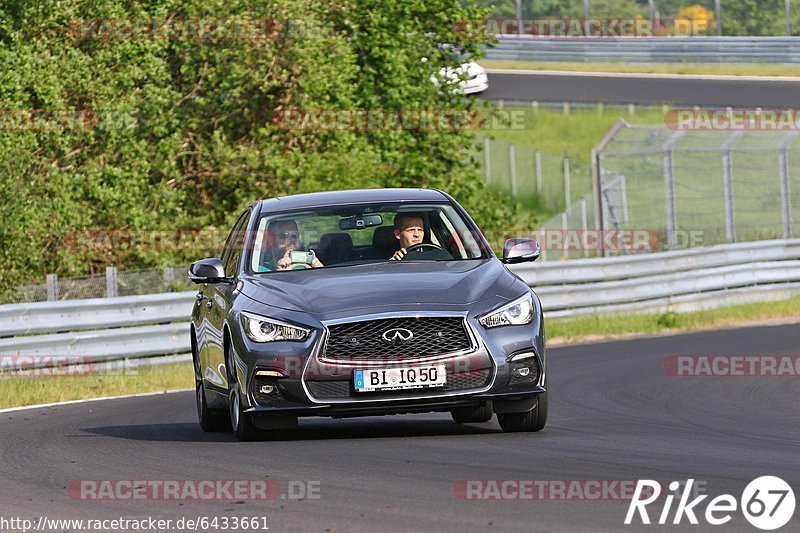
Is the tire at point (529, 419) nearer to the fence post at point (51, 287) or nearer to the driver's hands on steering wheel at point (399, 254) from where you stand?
the driver's hands on steering wheel at point (399, 254)

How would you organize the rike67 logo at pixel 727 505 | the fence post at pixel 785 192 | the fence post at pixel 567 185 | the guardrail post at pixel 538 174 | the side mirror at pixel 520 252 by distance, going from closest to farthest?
the rike67 logo at pixel 727 505 < the side mirror at pixel 520 252 < the fence post at pixel 785 192 < the fence post at pixel 567 185 < the guardrail post at pixel 538 174

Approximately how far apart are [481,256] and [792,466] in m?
3.33

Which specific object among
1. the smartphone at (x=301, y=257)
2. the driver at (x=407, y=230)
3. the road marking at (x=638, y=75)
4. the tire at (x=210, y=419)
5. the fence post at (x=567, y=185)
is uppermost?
the driver at (x=407, y=230)

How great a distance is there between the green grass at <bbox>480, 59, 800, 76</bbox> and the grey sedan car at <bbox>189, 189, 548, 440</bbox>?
3751cm

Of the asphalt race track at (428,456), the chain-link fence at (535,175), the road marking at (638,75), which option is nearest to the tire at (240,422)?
the asphalt race track at (428,456)

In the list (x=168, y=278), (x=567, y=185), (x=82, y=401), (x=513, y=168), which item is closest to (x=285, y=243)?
(x=82, y=401)

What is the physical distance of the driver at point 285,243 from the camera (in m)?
10.8

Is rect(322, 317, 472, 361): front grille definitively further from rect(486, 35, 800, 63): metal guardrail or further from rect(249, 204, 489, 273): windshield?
rect(486, 35, 800, 63): metal guardrail

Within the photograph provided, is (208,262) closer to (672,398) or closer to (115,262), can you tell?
(672,398)

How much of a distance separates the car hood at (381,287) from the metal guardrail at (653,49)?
36.9 meters

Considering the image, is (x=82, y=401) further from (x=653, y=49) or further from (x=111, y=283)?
(x=653, y=49)

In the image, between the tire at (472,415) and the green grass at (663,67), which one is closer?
the tire at (472,415)

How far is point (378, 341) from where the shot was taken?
31.2ft

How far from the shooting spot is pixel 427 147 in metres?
30.8
